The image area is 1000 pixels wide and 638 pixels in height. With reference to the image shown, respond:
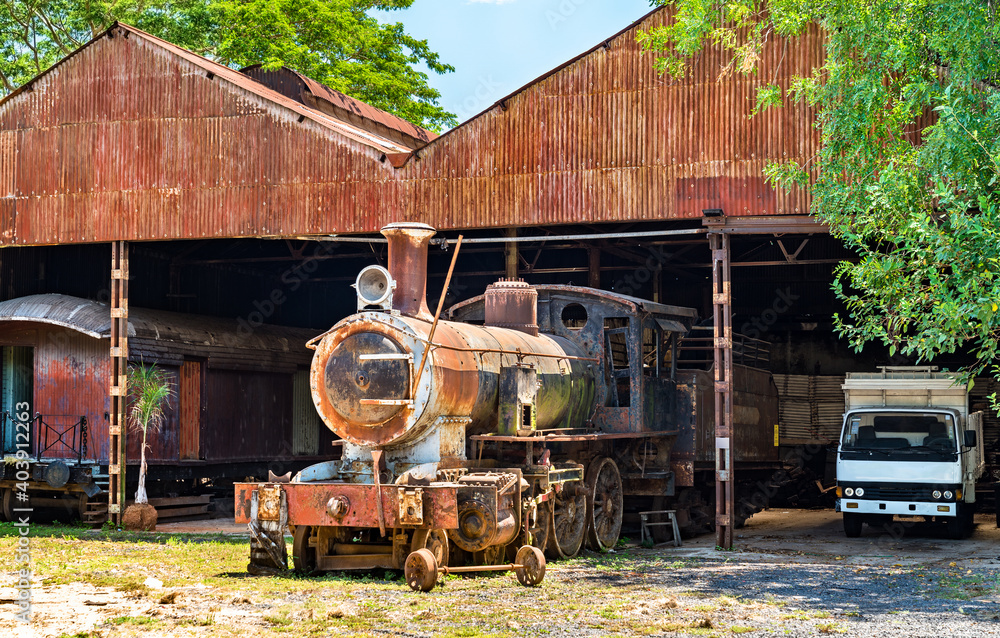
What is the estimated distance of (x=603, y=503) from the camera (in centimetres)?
1428

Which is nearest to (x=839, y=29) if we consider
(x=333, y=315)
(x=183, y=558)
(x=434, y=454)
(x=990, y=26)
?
(x=990, y=26)

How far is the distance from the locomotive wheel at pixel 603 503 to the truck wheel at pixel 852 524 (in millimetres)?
4012

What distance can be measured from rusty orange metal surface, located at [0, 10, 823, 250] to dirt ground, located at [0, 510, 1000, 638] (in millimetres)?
5179

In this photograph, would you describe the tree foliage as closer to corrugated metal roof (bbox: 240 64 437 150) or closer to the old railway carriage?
corrugated metal roof (bbox: 240 64 437 150)

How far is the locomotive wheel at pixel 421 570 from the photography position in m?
9.91

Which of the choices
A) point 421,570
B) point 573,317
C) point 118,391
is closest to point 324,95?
point 118,391

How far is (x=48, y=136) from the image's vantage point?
18734 millimetres

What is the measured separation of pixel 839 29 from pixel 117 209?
1150 cm

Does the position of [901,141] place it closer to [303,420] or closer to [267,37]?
[303,420]

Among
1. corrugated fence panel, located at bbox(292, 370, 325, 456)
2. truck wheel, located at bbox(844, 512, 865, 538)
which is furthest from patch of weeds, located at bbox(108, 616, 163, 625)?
corrugated fence panel, located at bbox(292, 370, 325, 456)

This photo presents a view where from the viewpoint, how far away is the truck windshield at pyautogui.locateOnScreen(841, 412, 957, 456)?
16.5m

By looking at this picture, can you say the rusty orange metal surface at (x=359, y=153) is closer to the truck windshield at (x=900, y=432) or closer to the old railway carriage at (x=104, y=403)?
the old railway carriage at (x=104, y=403)

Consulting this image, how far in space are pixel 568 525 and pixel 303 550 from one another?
3.52 m

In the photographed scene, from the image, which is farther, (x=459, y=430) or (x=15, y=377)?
(x=15, y=377)
